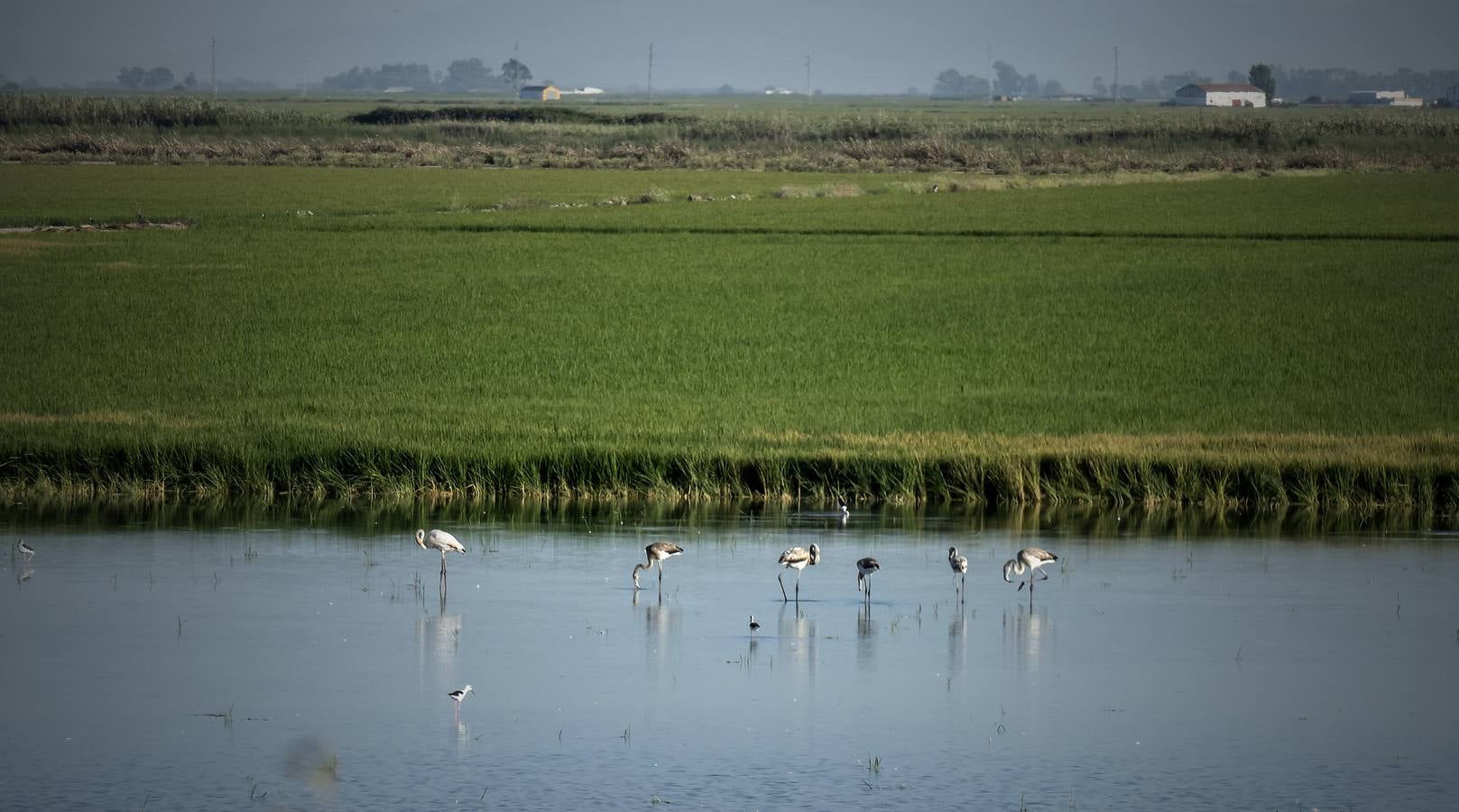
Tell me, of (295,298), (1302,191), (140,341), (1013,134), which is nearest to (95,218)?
(295,298)

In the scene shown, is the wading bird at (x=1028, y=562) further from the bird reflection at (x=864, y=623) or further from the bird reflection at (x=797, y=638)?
the bird reflection at (x=797, y=638)

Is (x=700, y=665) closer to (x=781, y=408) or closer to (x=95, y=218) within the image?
(x=781, y=408)

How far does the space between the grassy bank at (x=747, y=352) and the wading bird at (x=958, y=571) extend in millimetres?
5133

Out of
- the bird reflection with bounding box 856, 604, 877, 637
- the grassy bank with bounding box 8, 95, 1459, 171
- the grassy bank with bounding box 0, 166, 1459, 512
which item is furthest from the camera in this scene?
the grassy bank with bounding box 8, 95, 1459, 171

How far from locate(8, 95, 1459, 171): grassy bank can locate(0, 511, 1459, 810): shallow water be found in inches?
2712

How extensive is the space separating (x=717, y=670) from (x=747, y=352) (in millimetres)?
19636

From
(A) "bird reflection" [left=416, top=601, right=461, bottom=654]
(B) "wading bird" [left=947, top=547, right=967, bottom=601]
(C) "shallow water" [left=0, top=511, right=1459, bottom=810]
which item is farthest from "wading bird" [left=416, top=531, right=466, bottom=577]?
(B) "wading bird" [left=947, top=547, right=967, bottom=601]

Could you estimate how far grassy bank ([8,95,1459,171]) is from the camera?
294ft

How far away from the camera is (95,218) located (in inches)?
2162

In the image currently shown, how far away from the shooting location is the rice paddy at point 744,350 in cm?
2152

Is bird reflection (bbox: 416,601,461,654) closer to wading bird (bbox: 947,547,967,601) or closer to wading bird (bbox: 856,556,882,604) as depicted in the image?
wading bird (bbox: 856,556,882,604)

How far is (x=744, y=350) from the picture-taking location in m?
32.4

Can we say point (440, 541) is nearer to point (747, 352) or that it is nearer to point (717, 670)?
point (717, 670)

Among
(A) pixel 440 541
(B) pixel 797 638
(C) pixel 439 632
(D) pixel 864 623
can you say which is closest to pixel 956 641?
(D) pixel 864 623
